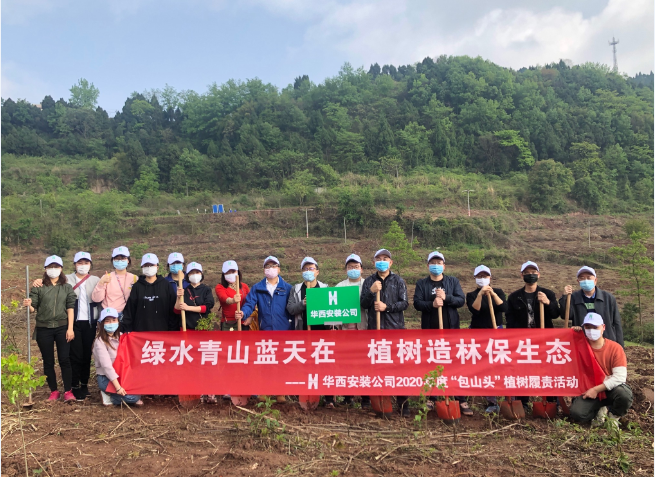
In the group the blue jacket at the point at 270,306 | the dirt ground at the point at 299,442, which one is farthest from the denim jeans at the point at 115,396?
the blue jacket at the point at 270,306

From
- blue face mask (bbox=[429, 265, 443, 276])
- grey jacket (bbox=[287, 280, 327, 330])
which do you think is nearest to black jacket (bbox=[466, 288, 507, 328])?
blue face mask (bbox=[429, 265, 443, 276])

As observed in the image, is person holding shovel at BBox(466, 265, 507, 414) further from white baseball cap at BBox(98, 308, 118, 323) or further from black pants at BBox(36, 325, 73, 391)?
black pants at BBox(36, 325, 73, 391)

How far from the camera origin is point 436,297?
5.57 m

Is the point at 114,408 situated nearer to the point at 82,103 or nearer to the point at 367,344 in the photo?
the point at 367,344

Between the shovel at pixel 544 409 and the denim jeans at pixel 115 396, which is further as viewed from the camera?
the denim jeans at pixel 115 396

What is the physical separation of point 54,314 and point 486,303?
499 cm

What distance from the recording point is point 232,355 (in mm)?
5793

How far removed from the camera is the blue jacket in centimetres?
598

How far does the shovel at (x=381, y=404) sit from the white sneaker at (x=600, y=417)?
6.70ft

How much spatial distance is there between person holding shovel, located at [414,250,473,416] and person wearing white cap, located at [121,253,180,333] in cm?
300

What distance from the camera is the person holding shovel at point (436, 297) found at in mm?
5633

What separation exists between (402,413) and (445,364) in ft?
2.31

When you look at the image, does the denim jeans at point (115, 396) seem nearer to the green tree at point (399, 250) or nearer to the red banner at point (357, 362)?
the red banner at point (357, 362)

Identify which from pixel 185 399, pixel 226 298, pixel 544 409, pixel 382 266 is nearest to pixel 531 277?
pixel 544 409
